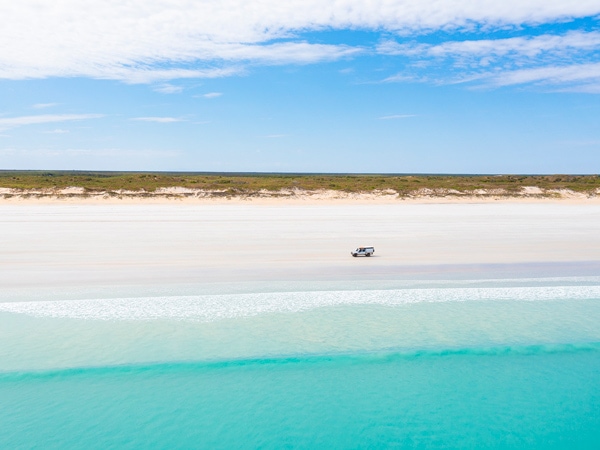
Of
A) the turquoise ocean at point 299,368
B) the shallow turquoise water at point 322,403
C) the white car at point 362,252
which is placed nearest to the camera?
the shallow turquoise water at point 322,403

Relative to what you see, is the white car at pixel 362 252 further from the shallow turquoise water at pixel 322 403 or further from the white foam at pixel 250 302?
the shallow turquoise water at pixel 322 403

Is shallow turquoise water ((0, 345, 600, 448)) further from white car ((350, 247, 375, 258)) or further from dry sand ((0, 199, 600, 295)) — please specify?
white car ((350, 247, 375, 258))

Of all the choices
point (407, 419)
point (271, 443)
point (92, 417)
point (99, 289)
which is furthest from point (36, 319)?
point (407, 419)

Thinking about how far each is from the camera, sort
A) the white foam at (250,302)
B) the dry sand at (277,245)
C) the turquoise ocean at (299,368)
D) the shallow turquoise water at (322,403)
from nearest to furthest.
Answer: the shallow turquoise water at (322,403) < the turquoise ocean at (299,368) < the white foam at (250,302) < the dry sand at (277,245)

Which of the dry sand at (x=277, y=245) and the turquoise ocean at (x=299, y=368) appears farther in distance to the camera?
the dry sand at (x=277, y=245)

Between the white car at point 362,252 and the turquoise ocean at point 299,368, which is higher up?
the white car at point 362,252

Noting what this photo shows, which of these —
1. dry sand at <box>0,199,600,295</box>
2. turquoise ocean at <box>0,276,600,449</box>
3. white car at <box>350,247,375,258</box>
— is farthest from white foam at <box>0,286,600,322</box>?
white car at <box>350,247,375,258</box>

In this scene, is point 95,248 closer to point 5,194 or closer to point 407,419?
point 407,419

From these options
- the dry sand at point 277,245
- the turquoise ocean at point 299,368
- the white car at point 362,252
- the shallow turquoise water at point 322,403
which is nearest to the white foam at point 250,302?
the turquoise ocean at point 299,368
